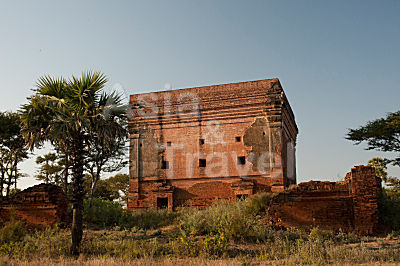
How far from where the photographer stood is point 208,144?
20844 millimetres

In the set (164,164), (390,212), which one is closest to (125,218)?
(164,164)

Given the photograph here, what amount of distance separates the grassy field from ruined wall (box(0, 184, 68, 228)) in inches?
25.6

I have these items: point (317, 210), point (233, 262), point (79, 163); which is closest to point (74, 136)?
point (79, 163)

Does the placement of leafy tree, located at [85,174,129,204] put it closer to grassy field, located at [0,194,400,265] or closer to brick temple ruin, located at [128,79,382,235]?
brick temple ruin, located at [128,79,382,235]

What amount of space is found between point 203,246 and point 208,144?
10.4 m

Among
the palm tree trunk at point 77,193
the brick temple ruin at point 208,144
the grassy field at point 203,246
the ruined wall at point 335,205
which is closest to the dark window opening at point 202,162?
the brick temple ruin at point 208,144

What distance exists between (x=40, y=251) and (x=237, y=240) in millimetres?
5927

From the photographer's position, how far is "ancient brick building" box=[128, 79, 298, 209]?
65.2 ft

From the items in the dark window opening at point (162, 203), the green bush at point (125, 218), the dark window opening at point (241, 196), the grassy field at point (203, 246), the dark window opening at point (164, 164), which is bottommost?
the grassy field at point (203, 246)

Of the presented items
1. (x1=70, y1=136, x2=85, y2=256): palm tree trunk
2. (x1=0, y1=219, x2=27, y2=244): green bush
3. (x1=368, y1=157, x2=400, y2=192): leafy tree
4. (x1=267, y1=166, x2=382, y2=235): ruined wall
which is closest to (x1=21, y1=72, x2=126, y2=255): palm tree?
(x1=70, y1=136, x2=85, y2=256): palm tree trunk

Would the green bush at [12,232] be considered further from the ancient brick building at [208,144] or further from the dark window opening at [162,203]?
the dark window opening at [162,203]

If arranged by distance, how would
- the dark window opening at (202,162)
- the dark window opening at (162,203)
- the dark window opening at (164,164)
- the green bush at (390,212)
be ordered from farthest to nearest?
the dark window opening at (164,164) < the dark window opening at (162,203) < the dark window opening at (202,162) < the green bush at (390,212)

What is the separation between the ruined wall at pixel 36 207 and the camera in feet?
49.5

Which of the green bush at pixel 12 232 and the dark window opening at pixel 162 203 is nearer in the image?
the green bush at pixel 12 232
